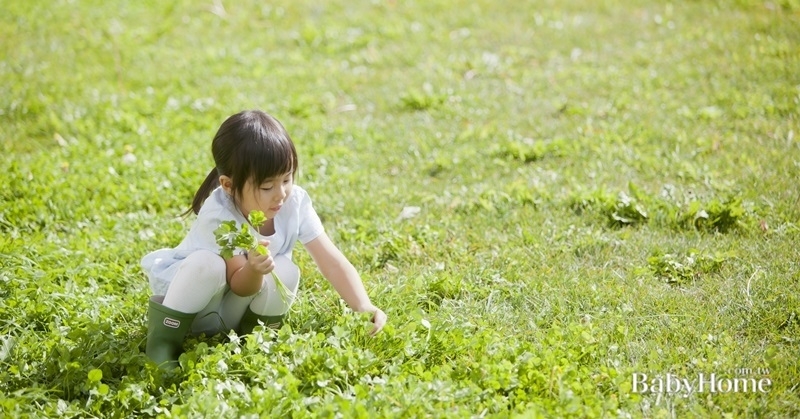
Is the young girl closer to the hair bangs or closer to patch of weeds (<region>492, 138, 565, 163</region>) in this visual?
the hair bangs

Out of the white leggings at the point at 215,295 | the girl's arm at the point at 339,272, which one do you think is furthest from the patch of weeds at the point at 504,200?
the white leggings at the point at 215,295

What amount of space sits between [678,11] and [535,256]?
5937mm

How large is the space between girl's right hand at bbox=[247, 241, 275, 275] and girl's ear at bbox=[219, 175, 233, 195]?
1.26 feet

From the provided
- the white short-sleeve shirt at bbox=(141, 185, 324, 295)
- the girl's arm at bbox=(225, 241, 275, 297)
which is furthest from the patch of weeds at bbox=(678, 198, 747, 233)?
the girl's arm at bbox=(225, 241, 275, 297)

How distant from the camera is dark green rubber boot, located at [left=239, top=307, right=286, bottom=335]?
11.6 feet

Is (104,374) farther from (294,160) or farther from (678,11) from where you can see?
(678,11)

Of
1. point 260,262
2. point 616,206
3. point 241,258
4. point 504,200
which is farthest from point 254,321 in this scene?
point 616,206

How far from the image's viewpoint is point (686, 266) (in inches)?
159

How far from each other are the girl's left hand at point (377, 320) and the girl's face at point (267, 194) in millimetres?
622

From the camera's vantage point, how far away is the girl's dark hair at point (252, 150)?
3320 millimetres

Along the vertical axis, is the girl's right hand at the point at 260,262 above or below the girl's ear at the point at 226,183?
below

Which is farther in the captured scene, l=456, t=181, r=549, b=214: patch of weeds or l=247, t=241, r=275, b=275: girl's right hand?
l=456, t=181, r=549, b=214: patch of weeds

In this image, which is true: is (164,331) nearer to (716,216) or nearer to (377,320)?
(377,320)

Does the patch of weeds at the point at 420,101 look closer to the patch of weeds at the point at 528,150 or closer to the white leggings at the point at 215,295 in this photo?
the patch of weeds at the point at 528,150
